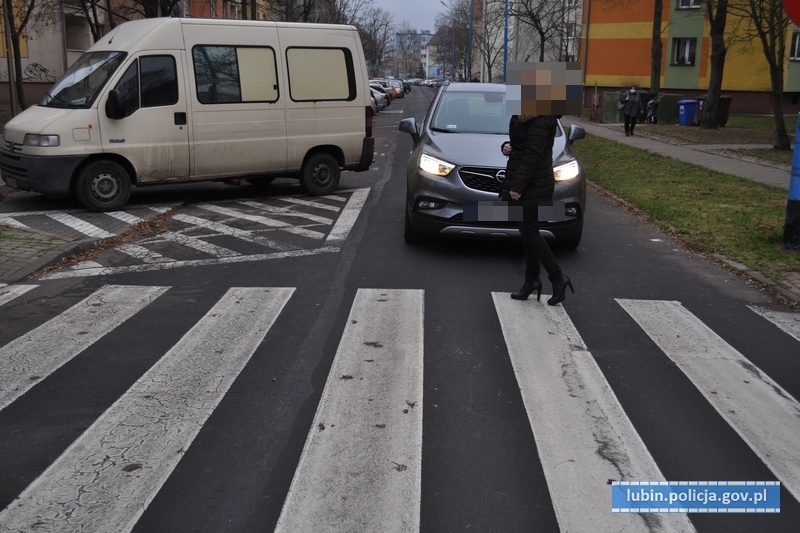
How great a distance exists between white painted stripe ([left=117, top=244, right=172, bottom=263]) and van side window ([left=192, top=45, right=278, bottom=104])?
3.57 metres

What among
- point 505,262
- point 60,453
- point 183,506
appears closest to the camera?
point 183,506

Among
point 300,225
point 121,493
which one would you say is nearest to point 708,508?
point 121,493

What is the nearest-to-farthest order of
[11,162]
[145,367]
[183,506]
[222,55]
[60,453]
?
[183,506] → [60,453] → [145,367] → [11,162] → [222,55]

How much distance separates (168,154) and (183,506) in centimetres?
928

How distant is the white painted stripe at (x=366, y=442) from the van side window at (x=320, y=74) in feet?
25.1

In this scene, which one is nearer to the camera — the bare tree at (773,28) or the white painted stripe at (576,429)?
the white painted stripe at (576,429)

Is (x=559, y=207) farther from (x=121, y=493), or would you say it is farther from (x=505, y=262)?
(x=121, y=493)

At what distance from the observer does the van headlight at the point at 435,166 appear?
895 cm

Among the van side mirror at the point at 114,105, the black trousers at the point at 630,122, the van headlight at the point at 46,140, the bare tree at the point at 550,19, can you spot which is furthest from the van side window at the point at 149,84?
the bare tree at the point at 550,19

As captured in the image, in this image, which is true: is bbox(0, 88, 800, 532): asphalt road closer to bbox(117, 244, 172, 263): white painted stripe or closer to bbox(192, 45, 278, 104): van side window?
bbox(117, 244, 172, 263): white painted stripe

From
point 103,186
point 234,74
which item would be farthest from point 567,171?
point 103,186

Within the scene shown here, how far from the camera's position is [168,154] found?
12297 millimetres

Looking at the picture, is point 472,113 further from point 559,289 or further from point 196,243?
point 559,289

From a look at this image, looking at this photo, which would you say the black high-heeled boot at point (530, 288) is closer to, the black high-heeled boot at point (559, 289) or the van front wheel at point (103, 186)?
the black high-heeled boot at point (559, 289)
